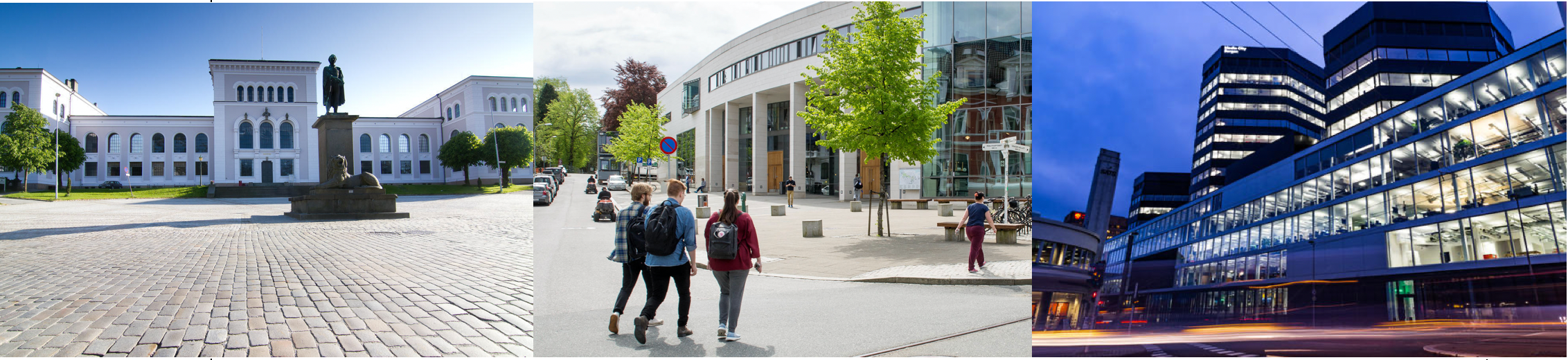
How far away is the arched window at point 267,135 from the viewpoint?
4888cm

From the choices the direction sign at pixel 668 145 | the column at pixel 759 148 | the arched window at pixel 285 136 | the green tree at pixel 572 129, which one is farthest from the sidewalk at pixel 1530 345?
the arched window at pixel 285 136

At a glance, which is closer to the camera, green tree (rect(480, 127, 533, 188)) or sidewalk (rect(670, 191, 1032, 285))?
green tree (rect(480, 127, 533, 188))

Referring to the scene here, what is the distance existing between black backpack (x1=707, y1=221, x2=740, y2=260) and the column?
131 inches

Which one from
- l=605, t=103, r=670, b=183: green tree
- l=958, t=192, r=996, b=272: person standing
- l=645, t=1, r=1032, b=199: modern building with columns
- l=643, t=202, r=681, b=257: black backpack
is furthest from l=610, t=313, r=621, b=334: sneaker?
l=958, t=192, r=996, b=272: person standing

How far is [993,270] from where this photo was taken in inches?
258

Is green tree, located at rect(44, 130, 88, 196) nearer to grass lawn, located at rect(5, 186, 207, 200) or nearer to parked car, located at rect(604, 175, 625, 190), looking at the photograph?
grass lawn, located at rect(5, 186, 207, 200)

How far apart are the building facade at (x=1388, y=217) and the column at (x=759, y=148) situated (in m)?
4.84

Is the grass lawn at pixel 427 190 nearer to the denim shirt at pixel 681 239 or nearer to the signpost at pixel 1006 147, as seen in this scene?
the denim shirt at pixel 681 239

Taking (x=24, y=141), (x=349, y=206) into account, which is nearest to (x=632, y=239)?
(x=349, y=206)

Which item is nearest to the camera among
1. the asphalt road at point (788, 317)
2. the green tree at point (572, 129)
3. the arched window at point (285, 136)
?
the asphalt road at point (788, 317)

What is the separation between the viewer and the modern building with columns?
373 cm

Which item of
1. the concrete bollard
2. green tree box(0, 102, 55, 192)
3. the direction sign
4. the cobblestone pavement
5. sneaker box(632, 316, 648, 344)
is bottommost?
the cobblestone pavement

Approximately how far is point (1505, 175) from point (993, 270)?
432 centimetres

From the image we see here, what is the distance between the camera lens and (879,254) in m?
7.77
